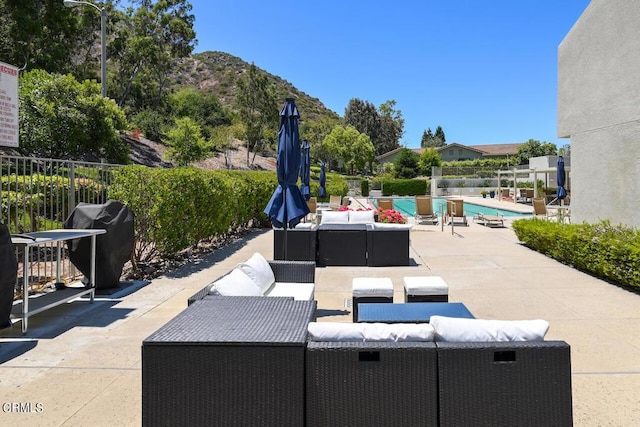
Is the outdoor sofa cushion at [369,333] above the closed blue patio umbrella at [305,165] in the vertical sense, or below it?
below

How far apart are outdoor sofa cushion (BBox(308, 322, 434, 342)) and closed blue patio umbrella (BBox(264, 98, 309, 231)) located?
4571mm

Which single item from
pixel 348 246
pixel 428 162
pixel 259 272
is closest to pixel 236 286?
pixel 259 272

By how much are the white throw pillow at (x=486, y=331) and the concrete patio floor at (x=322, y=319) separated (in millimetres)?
895

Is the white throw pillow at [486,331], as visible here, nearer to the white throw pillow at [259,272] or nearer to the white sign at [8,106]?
the white throw pillow at [259,272]

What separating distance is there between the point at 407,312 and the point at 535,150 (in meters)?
67.0

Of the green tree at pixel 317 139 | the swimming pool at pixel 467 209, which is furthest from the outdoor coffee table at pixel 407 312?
the green tree at pixel 317 139

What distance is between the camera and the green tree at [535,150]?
63.8 metres

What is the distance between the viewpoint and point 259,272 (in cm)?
471

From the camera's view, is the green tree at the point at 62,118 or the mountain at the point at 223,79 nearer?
the green tree at the point at 62,118

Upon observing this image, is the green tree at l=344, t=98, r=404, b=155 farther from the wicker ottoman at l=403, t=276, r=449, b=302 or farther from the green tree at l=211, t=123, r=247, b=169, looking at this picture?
the wicker ottoman at l=403, t=276, r=449, b=302

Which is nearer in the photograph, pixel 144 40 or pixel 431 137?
pixel 144 40

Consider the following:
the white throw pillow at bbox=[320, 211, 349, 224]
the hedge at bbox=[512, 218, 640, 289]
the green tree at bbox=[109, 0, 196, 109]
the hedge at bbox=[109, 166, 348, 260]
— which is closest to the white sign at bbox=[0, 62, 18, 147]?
the hedge at bbox=[109, 166, 348, 260]

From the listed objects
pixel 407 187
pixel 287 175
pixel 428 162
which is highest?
pixel 428 162

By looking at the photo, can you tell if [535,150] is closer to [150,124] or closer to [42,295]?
[150,124]
